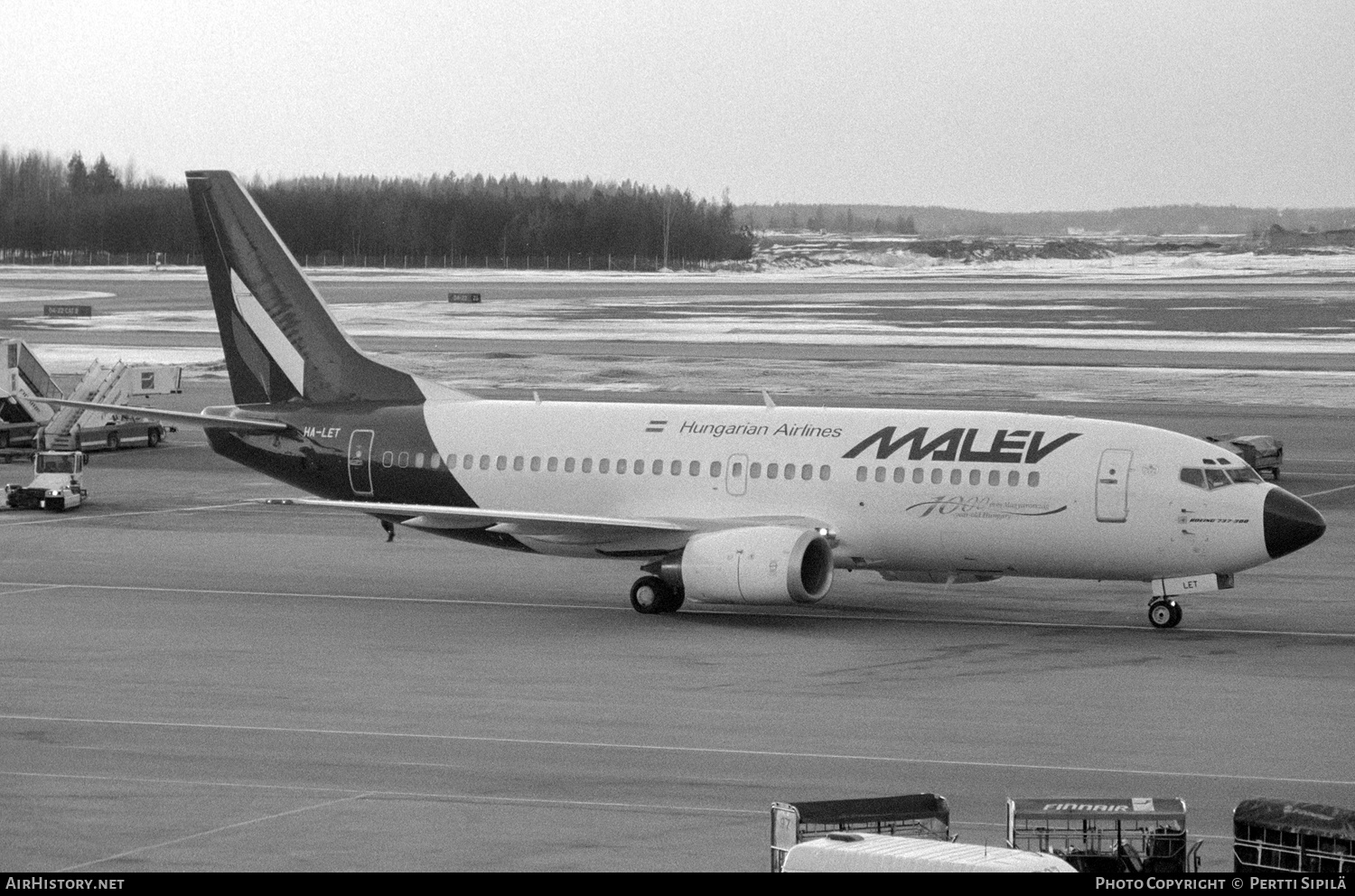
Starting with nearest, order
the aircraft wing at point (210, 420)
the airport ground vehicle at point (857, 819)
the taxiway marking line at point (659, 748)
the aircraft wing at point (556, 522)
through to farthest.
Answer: the airport ground vehicle at point (857, 819) < the taxiway marking line at point (659, 748) < the aircraft wing at point (556, 522) < the aircraft wing at point (210, 420)

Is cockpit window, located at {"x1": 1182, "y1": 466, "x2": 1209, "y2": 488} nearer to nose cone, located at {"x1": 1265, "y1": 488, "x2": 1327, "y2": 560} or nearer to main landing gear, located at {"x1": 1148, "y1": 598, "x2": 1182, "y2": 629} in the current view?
nose cone, located at {"x1": 1265, "y1": 488, "x2": 1327, "y2": 560}

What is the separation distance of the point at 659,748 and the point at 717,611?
1061 cm

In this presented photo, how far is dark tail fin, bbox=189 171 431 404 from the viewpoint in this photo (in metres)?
38.1

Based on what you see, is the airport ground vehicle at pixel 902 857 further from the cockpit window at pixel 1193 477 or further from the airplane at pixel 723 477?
the cockpit window at pixel 1193 477

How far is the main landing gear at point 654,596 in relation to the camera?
109ft

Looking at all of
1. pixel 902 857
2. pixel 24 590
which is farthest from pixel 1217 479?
pixel 24 590

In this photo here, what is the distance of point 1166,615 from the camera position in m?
32.2

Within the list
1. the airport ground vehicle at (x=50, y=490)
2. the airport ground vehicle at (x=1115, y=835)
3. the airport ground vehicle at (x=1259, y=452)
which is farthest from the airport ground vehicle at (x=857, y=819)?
the airport ground vehicle at (x=1259, y=452)

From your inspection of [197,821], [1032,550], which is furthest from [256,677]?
[1032,550]

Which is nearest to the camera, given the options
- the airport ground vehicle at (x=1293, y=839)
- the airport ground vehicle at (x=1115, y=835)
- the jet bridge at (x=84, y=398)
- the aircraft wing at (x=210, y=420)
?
the airport ground vehicle at (x=1293, y=839)

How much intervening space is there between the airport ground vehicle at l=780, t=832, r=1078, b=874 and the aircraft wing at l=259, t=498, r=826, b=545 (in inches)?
721

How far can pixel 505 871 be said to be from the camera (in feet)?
58.0

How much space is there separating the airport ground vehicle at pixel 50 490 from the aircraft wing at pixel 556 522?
14043 mm

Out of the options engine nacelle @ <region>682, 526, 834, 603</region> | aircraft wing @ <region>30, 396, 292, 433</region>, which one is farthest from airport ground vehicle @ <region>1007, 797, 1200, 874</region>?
aircraft wing @ <region>30, 396, 292, 433</region>
